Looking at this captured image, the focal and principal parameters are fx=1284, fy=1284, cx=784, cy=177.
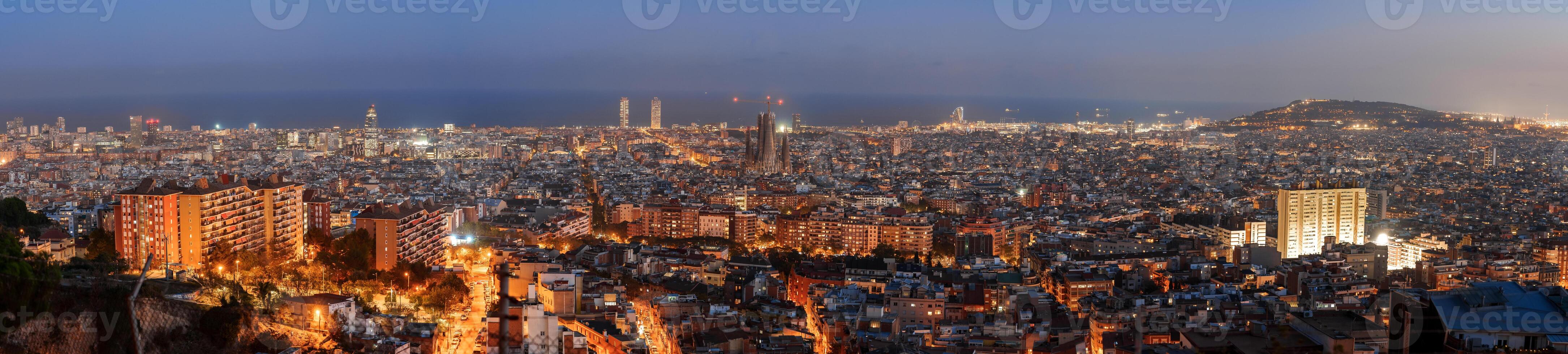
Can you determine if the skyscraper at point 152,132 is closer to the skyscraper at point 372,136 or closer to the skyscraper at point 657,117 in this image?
the skyscraper at point 372,136

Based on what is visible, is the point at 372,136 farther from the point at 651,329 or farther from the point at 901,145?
the point at 651,329

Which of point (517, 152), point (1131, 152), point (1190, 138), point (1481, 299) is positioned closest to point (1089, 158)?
point (1131, 152)

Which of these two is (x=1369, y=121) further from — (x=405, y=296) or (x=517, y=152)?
(x=405, y=296)

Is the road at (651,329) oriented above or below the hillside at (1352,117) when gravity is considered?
below

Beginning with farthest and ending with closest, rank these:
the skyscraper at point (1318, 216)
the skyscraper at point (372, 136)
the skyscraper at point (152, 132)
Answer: the skyscraper at point (372, 136)
the skyscraper at point (152, 132)
the skyscraper at point (1318, 216)

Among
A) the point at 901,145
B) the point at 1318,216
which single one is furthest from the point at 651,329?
the point at 901,145

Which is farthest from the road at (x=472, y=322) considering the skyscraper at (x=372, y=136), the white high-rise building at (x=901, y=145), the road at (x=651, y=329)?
the white high-rise building at (x=901, y=145)
